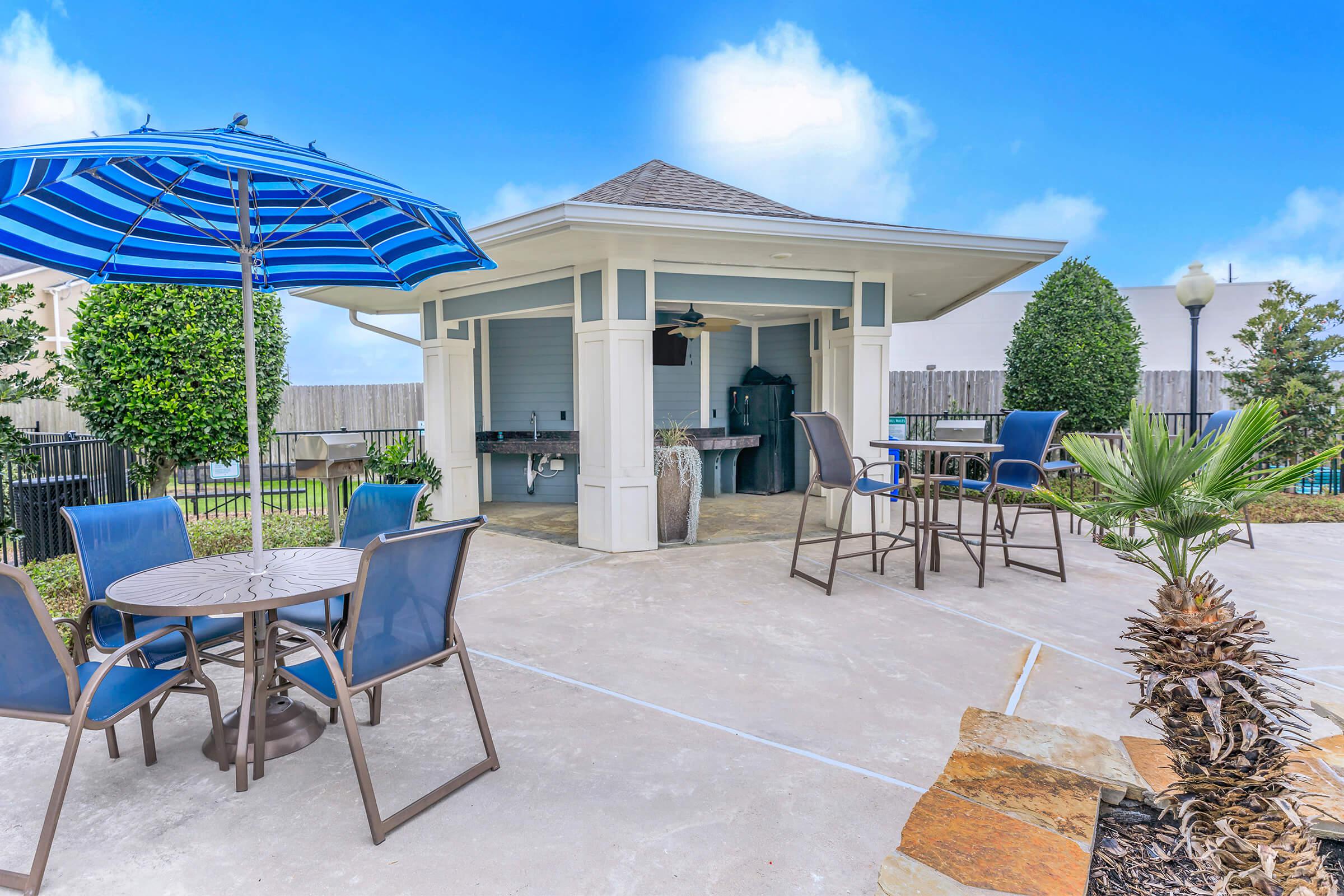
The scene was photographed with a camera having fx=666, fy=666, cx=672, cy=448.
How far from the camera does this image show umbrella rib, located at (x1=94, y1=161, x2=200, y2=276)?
7.57 ft

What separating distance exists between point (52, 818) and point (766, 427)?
7.45 meters

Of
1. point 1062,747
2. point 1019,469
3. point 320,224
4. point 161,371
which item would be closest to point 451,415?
point 161,371

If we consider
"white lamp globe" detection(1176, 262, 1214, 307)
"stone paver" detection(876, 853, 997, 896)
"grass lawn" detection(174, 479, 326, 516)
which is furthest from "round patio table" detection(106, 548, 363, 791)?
"white lamp globe" detection(1176, 262, 1214, 307)

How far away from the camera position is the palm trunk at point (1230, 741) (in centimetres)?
132

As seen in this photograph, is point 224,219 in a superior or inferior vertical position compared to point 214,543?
superior

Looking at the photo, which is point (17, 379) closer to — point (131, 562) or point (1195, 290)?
point (131, 562)

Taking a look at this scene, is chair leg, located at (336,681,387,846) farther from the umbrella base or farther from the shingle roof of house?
the shingle roof of house

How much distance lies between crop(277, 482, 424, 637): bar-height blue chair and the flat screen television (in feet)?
15.8

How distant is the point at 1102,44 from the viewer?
1197 centimetres

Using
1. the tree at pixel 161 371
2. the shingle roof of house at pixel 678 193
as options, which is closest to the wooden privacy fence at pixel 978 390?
the shingle roof of house at pixel 678 193

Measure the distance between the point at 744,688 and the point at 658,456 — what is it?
3.15m

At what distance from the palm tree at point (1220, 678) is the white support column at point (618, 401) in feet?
13.3

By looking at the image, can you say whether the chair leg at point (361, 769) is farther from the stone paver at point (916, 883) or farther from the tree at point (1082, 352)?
the tree at point (1082, 352)

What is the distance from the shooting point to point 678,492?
5648 mm
